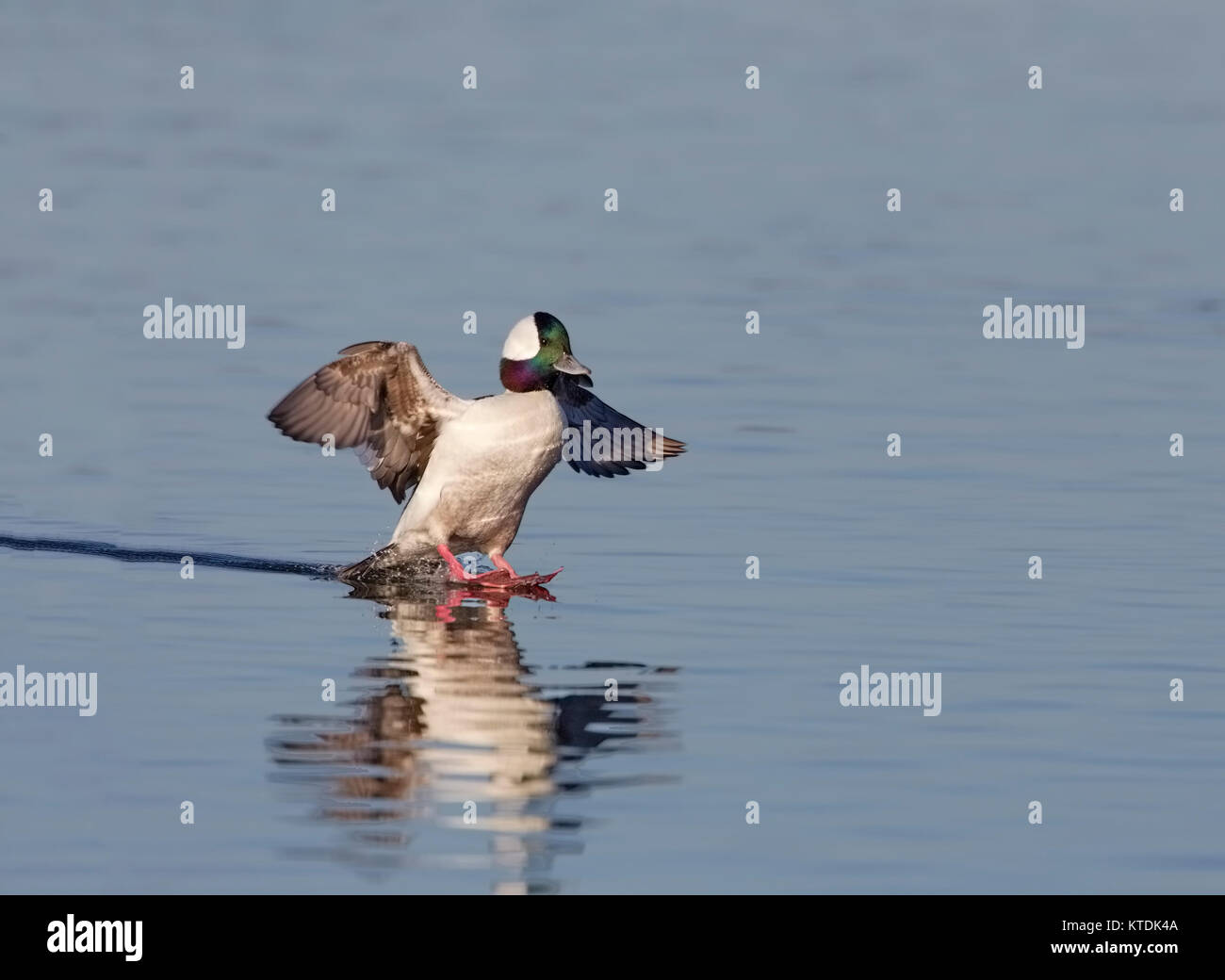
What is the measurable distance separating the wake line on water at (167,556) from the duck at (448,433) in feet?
0.77

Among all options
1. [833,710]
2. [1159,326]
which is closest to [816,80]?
[1159,326]

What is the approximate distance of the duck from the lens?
14.4 m

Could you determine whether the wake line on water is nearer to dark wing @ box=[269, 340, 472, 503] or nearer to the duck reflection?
dark wing @ box=[269, 340, 472, 503]

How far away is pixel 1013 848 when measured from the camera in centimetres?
905

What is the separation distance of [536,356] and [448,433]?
727 mm

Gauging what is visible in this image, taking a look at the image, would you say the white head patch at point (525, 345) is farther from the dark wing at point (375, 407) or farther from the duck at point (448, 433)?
the dark wing at point (375, 407)

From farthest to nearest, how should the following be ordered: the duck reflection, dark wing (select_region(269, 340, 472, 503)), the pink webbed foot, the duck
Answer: dark wing (select_region(269, 340, 472, 503)) → the duck → the pink webbed foot → the duck reflection

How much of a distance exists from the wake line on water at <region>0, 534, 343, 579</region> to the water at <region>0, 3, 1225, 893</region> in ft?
0.42

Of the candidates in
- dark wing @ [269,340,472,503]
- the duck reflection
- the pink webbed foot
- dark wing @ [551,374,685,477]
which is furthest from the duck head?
the duck reflection

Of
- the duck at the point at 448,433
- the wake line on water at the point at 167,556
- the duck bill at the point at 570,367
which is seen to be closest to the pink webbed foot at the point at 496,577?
the duck at the point at 448,433

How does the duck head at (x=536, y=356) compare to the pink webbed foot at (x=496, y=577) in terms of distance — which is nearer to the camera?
the pink webbed foot at (x=496, y=577)

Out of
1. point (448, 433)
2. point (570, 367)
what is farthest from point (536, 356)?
point (448, 433)

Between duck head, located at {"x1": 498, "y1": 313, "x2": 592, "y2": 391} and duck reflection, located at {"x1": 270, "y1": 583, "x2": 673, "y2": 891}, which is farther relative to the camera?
duck head, located at {"x1": 498, "y1": 313, "x2": 592, "y2": 391}

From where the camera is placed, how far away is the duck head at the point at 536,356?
14.6 m
